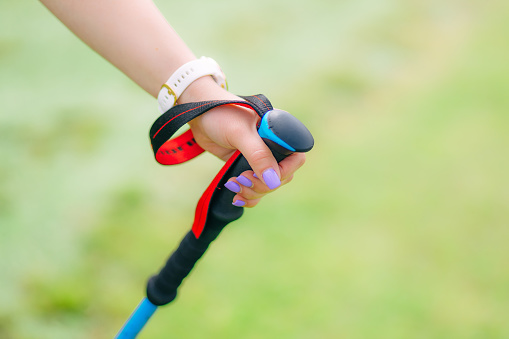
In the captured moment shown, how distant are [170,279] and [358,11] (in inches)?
89.3

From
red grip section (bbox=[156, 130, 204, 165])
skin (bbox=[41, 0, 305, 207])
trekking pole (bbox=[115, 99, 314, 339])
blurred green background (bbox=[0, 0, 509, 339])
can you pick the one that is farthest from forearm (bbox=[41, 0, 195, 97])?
blurred green background (bbox=[0, 0, 509, 339])

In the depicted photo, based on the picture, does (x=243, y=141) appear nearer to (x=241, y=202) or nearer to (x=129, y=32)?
(x=241, y=202)

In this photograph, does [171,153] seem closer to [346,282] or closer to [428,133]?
[346,282]

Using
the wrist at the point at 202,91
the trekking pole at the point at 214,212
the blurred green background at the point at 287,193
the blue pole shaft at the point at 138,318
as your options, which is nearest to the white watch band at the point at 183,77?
the wrist at the point at 202,91

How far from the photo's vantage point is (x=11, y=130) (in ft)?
6.48

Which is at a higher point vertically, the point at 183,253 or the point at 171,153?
the point at 171,153

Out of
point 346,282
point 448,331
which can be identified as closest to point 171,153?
point 346,282

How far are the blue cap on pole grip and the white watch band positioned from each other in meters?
0.21

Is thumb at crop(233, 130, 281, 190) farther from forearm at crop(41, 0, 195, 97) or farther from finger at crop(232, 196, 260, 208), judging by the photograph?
forearm at crop(41, 0, 195, 97)

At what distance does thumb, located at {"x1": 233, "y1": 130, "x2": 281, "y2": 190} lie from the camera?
29.7 inches

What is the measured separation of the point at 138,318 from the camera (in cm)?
96

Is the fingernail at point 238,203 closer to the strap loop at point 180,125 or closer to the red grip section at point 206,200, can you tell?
the red grip section at point 206,200

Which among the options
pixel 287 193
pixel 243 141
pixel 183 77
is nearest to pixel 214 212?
pixel 243 141

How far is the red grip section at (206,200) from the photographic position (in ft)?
2.67
